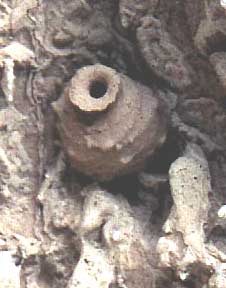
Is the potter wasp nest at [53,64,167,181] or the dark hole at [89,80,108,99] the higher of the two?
the dark hole at [89,80,108,99]

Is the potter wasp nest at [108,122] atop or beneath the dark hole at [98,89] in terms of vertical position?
beneath

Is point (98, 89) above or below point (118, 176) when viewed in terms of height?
above

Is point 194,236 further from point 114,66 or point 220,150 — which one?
point 114,66

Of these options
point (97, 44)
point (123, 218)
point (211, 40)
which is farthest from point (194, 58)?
point (123, 218)
